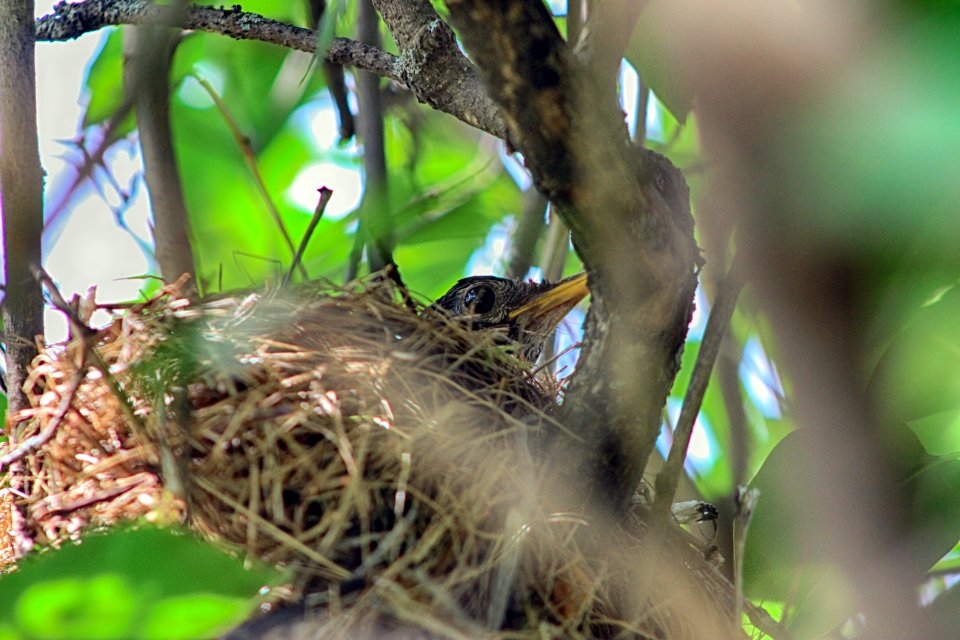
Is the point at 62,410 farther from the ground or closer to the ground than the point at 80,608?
farther from the ground

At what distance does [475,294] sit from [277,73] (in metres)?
0.85

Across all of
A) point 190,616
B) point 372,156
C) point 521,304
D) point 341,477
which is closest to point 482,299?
point 521,304

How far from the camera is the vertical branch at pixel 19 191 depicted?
4.70 ft

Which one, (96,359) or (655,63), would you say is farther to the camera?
(655,63)

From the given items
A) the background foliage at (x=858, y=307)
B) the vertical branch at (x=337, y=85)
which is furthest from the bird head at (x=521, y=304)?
the vertical branch at (x=337, y=85)

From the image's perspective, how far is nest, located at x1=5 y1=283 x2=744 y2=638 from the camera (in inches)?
48.8

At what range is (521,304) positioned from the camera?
2217 millimetres

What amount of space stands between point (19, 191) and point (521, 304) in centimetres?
110

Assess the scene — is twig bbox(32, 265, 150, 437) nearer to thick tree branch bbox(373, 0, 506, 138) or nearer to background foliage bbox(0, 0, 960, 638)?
background foliage bbox(0, 0, 960, 638)

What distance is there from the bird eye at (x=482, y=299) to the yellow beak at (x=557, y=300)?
0.07 m

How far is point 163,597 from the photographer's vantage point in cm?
97

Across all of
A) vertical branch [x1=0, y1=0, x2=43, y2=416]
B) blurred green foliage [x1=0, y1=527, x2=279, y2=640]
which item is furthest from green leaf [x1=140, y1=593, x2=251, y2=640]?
vertical branch [x1=0, y1=0, x2=43, y2=416]

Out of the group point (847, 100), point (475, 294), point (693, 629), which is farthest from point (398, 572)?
point (475, 294)

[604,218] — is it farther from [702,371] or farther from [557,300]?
[557,300]
